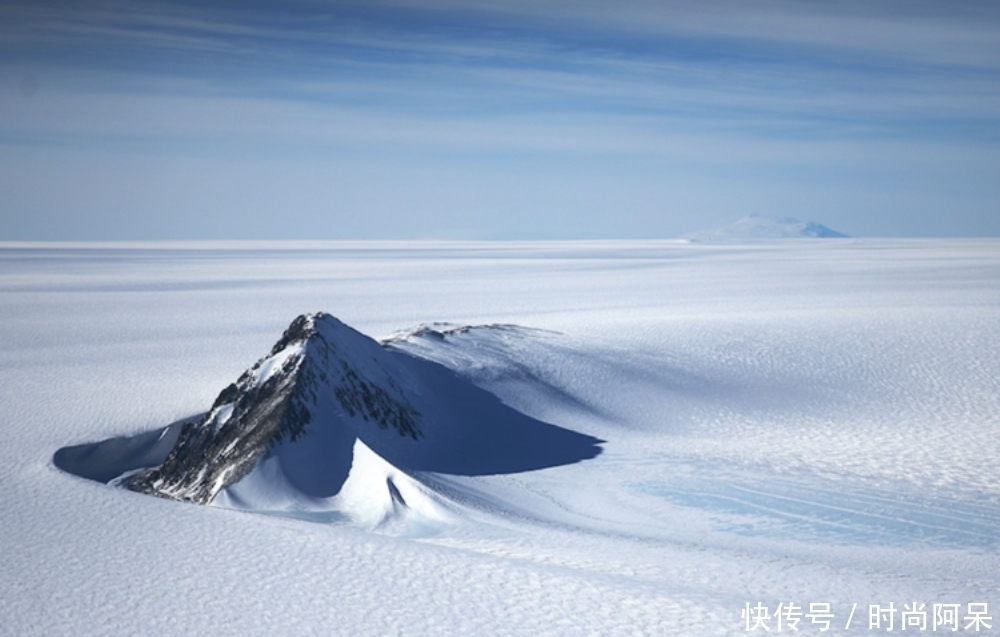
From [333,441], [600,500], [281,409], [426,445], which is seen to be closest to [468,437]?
[426,445]

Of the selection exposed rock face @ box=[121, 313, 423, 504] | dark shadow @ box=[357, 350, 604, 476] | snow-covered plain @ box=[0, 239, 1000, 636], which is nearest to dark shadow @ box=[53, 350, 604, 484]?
dark shadow @ box=[357, 350, 604, 476]

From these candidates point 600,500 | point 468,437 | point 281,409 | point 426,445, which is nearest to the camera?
point 600,500

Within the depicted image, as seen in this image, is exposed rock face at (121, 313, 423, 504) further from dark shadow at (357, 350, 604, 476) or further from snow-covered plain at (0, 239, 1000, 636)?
snow-covered plain at (0, 239, 1000, 636)

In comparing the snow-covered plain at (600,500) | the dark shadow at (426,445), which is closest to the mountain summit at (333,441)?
the dark shadow at (426,445)

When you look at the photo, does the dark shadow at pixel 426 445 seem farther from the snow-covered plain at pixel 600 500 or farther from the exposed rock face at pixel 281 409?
the snow-covered plain at pixel 600 500

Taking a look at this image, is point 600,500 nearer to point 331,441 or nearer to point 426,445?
point 426,445
